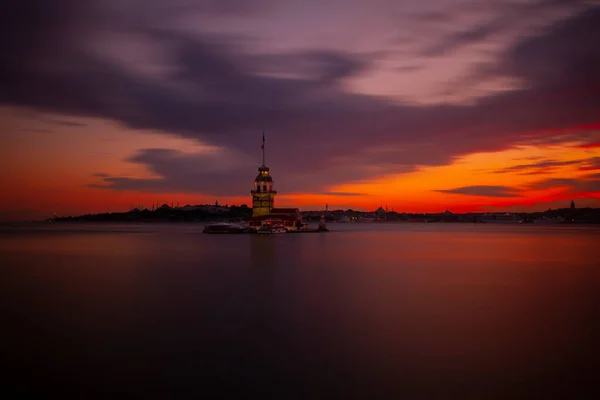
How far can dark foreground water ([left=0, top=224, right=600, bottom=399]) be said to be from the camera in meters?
14.6

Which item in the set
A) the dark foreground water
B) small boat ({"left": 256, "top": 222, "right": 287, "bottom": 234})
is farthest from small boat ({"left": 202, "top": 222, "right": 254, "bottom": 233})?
the dark foreground water

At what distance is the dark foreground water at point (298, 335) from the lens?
1465cm

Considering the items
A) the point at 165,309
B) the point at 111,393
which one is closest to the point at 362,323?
the point at 165,309

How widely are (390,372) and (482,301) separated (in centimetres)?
1531

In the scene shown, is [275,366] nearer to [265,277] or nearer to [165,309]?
[165,309]

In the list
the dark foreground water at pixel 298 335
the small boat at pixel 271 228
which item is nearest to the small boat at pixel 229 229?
the small boat at pixel 271 228

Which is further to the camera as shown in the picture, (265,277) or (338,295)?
(265,277)

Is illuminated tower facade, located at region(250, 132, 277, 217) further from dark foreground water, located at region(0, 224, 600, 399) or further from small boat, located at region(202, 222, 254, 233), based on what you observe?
dark foreground water, located at region(0, 224, 600, 399)

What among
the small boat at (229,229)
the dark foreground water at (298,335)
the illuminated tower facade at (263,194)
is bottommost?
the dark foreground water at (298,335)

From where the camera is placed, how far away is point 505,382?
15.0m

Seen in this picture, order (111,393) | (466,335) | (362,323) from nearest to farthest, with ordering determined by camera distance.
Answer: (111,393), (466,335), (362,323)

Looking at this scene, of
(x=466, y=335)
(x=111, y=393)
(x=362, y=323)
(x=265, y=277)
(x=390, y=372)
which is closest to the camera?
(x=111, y=393)

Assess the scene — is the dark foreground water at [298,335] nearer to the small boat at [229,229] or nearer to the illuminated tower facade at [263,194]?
the illuminated tower facade at [263,194]

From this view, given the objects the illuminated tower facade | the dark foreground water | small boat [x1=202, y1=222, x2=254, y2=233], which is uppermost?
the illuminated tower facade
